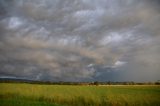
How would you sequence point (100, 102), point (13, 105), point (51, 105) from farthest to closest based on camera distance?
point (100, 102) → point (51, 105) → point (13, 105)

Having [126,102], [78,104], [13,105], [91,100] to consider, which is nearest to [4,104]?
[13,105]

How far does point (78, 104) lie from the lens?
23656mm

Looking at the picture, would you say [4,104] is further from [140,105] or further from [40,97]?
[140,105]

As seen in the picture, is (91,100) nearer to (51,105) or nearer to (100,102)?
(100,102)

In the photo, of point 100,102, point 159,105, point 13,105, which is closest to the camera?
point 13,105

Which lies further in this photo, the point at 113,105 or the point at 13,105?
the point at 113,105

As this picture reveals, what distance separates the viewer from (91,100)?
2527 cm

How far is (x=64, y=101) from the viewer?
2567cm

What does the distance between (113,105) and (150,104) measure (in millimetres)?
3576

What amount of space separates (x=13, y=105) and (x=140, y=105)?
38.9 ft

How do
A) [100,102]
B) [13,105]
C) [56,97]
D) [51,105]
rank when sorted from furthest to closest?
[56,97] < [100,102] < [51,105] < [13,105]

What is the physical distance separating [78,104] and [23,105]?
6219 millimetres

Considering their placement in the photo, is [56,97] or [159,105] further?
[56,97]

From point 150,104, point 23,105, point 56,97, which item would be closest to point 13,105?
point 23,105
